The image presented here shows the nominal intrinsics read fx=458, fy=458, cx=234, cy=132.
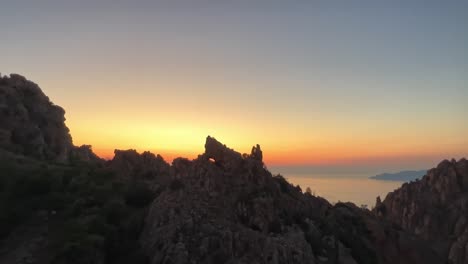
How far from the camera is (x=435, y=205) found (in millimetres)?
92688

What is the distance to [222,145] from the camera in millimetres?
26703

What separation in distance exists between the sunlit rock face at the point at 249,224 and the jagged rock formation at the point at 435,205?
191 feet

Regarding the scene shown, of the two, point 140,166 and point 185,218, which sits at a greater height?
point 140,166

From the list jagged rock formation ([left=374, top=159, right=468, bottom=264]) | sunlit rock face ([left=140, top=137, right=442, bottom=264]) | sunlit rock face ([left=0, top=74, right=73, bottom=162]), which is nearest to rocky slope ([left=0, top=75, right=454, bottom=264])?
sunlit rock face ([left=140, top=137, right=442, bottom=264])

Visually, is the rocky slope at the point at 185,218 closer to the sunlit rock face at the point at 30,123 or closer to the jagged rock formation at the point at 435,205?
the sunlit rock face at the point at 30,123

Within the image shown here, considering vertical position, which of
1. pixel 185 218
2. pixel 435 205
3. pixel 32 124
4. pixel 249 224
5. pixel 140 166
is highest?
pixel 32 124

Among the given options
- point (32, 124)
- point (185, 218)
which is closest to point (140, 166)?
point (185, 218)

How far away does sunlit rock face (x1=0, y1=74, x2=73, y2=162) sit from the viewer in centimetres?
3856

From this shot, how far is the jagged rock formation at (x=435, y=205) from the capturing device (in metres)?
85.6

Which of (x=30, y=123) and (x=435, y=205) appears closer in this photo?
(x=30, y=123)

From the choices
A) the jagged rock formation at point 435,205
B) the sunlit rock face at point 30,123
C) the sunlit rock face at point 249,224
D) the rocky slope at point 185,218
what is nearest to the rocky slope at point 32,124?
the sunlit rock face at point 30,123

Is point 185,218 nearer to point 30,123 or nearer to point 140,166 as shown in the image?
point 140,166

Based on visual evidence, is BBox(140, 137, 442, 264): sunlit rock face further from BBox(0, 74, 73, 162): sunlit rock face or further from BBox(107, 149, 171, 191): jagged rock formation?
BBox(0, 74, 73, 162): sunlit rock face

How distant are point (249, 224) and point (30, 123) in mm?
27880
